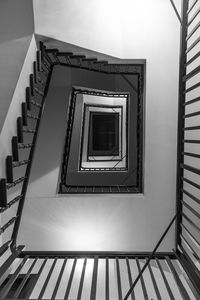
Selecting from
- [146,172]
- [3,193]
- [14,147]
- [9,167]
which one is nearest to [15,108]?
[14,147]

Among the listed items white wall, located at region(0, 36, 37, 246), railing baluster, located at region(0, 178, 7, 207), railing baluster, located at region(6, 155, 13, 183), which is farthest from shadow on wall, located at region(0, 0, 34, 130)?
railing baluster, located at region(0, 178, 7, 207)

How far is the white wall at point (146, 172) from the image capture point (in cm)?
384

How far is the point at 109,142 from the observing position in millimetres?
8547

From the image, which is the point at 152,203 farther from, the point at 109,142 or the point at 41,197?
the point at 109,142

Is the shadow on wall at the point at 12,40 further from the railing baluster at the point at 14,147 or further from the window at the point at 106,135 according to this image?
the window at the point at 106,135

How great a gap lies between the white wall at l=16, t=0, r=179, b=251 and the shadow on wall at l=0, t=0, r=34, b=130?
0.98m

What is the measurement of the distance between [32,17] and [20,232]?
3.01 m

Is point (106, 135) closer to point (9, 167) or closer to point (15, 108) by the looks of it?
point (15, 108)

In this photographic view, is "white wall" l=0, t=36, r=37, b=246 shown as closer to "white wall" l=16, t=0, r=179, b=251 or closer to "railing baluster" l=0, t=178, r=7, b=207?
"railing baluster" l=0, t=178, r=7, b=207

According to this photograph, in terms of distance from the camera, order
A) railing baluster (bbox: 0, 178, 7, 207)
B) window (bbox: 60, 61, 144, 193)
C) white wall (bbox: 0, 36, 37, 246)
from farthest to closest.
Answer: window (bbox: 60, 61, 144, 193), white wall (bbox: 0, 36, 37, 246), railing baluster (bbox: 0, 178, 7, 207)

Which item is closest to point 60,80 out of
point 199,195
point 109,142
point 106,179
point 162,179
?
point 162,179

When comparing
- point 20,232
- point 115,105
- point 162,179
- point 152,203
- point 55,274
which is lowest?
point 55,274

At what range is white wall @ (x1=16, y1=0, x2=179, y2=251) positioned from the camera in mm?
3842

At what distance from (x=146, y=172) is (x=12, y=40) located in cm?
251
